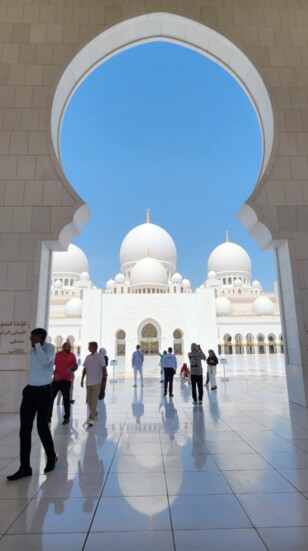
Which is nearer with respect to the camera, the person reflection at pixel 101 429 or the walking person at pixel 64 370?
the person reflection at pixel 101 429

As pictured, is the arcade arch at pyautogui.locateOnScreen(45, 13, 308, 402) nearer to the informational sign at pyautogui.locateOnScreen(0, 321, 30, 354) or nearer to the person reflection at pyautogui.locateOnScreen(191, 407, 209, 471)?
the informational sign at pyautogui.locateOnScreen(0, 321, 30, 354)

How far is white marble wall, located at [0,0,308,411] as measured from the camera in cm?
614

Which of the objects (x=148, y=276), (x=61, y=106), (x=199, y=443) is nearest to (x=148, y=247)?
(x=148, y=276)

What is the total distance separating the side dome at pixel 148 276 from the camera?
29.0 metres

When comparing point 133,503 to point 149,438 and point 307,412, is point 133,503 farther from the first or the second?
point 307,412

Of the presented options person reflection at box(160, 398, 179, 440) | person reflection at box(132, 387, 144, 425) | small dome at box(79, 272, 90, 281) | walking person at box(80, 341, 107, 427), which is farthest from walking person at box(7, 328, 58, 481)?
small dome at box(79, 272, 90, 281)

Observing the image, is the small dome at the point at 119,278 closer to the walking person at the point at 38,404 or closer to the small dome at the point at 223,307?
the small dome at the point at 223,307

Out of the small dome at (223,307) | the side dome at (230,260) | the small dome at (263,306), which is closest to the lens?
the small dome at (223,307)

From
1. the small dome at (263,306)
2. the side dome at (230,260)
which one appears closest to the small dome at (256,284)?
the side dome at (230,260)

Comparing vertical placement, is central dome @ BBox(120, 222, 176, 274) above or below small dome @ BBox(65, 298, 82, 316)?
above

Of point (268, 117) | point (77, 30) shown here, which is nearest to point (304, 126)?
point (268, 117)

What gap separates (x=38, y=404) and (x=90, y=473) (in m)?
0.72

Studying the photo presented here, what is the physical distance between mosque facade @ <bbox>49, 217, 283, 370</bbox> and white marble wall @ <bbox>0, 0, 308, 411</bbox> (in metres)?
15.6

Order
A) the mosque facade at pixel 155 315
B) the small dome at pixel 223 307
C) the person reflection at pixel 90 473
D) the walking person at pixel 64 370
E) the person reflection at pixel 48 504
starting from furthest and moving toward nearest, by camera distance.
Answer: the small dome at pixel 223 307 < the mosque facade at pixel 155 315 < the walking person at pixel 64 370 < the person reflection at pixel 90 473 < the person reflection at pixel 48 504
